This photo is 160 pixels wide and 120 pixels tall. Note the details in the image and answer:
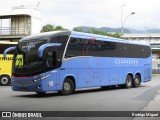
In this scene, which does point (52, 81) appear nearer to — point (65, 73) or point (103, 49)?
point (65, 73)

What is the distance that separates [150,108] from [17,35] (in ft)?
136

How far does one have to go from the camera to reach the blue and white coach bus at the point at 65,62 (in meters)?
18.8

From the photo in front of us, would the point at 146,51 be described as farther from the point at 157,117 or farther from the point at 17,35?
the point at 17,35

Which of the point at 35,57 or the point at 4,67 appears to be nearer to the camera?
the point at 35,57

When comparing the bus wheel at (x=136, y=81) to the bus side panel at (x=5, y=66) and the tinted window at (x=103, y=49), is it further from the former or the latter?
the bus side panel at (x=5, y=66)

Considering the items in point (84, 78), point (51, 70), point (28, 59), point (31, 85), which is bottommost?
point (31, 85)

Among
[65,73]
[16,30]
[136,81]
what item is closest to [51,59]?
[65,73]

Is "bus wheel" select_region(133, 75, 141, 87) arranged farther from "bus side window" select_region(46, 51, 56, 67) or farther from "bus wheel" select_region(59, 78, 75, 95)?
"bus side window" select_region(46, 51, 56, 67)

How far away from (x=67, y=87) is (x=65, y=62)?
4.40ft

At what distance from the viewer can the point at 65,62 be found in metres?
19.9

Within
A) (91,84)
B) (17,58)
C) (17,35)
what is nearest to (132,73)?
(91,84)

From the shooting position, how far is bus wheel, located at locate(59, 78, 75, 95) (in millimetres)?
20062

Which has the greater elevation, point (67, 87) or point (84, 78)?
point (84, 78)

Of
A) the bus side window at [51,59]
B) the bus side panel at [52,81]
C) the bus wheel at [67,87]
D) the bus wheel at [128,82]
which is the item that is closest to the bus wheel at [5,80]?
the bus wheel at [128,82]
